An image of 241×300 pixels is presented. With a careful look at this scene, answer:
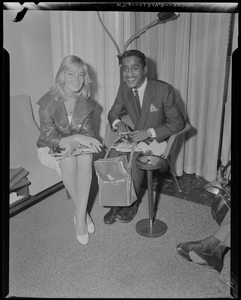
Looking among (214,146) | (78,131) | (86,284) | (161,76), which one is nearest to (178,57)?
(161,76)

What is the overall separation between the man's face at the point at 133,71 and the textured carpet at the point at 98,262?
25.9 inches

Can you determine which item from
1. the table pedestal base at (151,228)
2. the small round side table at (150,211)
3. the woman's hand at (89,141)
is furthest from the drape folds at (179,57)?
the table pedestal base at (151,228)

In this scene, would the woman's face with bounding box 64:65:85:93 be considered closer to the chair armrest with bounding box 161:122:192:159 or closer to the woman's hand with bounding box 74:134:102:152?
the woman's hand with bounding box 74:134:102:152

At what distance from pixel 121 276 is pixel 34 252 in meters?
0.45

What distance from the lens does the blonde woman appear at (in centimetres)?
146

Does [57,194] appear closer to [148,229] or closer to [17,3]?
[148,229]

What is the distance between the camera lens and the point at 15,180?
146 cm

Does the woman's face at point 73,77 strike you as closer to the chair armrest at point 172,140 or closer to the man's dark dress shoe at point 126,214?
the chair armrest at point 172,140

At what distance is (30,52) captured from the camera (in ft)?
4.62

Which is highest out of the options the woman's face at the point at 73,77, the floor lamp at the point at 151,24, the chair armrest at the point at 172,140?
the floor lamp at the point at 151,24

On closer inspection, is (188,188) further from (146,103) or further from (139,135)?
(146,103)

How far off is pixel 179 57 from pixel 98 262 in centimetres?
113

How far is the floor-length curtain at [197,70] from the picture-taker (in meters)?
1.51

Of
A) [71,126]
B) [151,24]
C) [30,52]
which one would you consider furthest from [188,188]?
[30,52]
